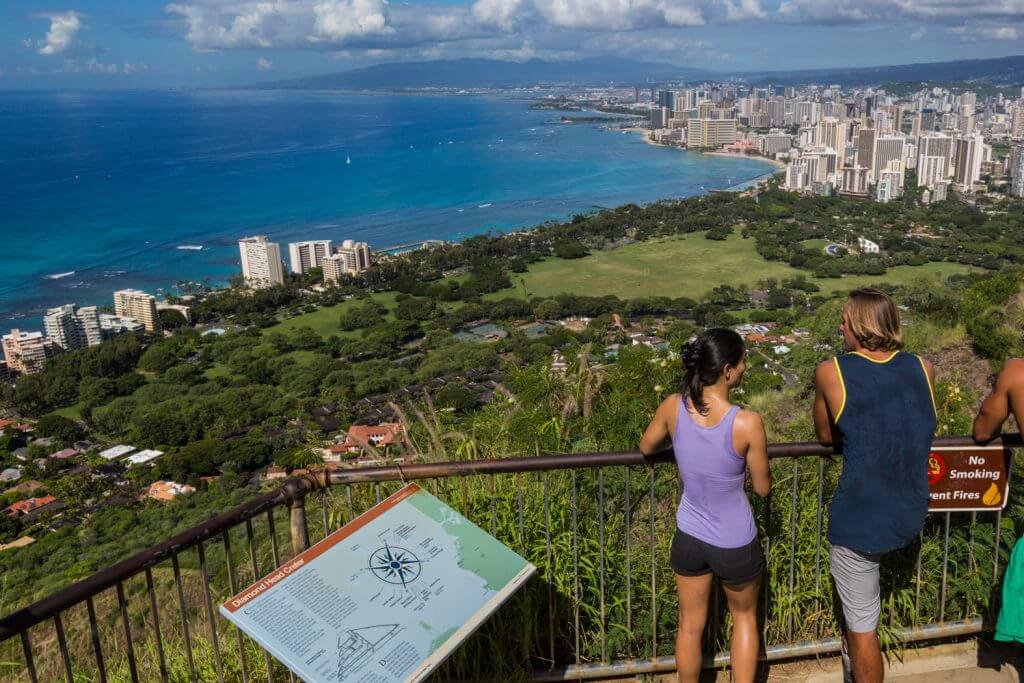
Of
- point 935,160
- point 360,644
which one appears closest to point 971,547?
point 360,644

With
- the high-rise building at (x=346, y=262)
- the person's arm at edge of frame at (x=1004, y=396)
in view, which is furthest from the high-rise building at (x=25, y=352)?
the person's arm at edge of frame at (x=1004, y=396)

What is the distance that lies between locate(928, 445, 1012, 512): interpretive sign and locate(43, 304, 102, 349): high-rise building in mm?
29747

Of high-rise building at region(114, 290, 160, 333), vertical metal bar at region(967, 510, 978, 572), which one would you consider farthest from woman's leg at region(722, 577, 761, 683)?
high-rise building at region(114, 290, 160, 333)

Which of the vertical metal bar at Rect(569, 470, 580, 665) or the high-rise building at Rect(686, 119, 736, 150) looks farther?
the high-rise building at Rect(686, 119, 736, 150)

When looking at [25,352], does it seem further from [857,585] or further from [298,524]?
[857,585]

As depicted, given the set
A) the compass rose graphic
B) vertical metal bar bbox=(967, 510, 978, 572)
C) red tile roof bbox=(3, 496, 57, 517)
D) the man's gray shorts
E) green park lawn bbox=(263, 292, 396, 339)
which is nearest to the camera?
the compass rose graphic

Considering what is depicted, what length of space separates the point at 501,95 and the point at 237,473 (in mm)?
173518

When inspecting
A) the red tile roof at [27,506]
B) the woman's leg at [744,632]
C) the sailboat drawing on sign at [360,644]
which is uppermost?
the sailboat drawing on sign at [360,644]

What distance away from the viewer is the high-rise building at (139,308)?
3019 cm

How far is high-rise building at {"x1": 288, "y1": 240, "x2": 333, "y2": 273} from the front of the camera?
38.6 m

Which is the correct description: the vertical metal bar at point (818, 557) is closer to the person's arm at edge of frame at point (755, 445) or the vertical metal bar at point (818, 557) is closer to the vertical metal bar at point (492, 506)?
the person's arm at edge of frame at point (755, 445)

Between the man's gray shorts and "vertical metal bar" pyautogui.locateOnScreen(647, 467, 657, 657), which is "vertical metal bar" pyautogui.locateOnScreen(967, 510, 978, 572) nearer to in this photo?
the man's gray shorts

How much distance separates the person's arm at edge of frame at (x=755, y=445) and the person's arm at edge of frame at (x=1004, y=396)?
0.59 meters

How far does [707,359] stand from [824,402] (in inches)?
13.1
